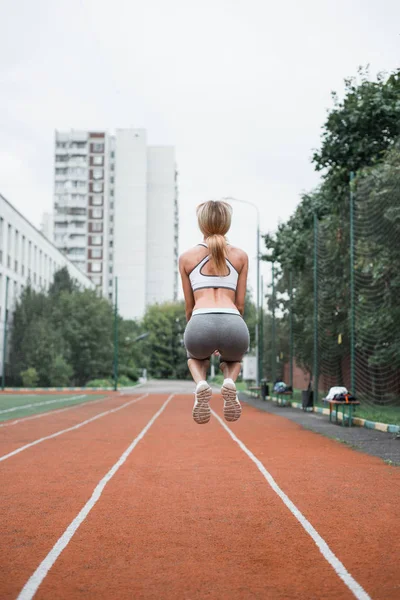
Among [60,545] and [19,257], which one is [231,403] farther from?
[19,257]

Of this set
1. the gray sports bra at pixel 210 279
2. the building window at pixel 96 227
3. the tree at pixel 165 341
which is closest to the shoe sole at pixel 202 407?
the gray sports bra at pixel 210 279

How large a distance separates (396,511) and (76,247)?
108961 millimetres

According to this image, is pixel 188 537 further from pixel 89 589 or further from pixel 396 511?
pixel 396 511

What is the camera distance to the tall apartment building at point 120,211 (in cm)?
11081

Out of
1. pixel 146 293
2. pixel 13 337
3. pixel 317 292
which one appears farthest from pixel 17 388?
pixel 146 293

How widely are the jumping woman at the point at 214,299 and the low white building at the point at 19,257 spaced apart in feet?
172

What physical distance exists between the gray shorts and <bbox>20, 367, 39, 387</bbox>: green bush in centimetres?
5092

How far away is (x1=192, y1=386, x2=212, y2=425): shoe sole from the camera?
14.2ft

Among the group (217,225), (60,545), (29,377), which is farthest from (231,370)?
(29,377)

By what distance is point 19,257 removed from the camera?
6169 cm

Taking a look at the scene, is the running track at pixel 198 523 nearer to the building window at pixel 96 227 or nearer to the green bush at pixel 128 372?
the green bush at pixel 128 372

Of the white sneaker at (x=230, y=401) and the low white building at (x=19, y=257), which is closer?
the white sneaker at (x=230, y=401)

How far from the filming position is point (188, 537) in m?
6.55

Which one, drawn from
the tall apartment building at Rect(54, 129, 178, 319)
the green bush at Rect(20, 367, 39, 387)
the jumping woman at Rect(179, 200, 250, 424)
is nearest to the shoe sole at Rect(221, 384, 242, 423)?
the jumping woman at Rect(179, 200, 250, 424)
